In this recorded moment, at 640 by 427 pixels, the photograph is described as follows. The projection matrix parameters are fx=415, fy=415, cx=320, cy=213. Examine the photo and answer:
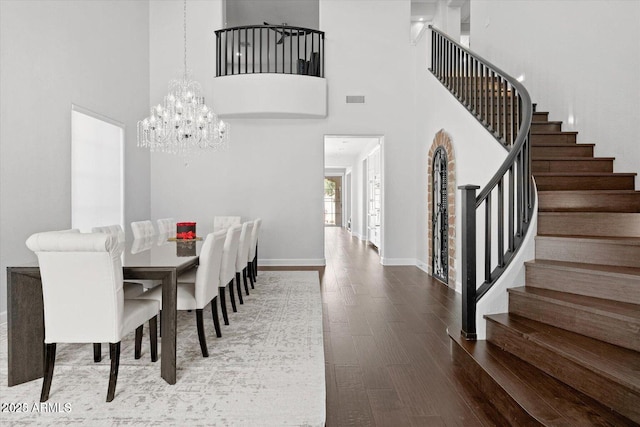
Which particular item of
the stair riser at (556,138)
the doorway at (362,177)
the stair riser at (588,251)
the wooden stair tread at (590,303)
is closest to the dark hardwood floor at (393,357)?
the wooden stair tread at (590,303)

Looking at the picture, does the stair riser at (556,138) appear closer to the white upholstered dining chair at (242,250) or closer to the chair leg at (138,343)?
the white upholstered dining chair at (242,250)

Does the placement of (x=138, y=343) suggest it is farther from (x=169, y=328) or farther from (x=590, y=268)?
(x=590, y=268)

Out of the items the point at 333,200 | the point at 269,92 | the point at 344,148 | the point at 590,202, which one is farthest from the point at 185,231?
the point at 333,200

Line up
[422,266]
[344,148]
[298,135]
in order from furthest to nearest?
[344,148] < [298,135] < [422,266]

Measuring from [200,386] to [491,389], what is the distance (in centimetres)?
172

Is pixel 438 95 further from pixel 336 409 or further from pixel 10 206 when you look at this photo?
pixel 10 206

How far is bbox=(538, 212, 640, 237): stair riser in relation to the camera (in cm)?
310

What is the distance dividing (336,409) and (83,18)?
18.4ft

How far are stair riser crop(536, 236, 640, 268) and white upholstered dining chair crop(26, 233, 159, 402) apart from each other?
292 centimetres

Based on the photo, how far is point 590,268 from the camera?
2.68 m

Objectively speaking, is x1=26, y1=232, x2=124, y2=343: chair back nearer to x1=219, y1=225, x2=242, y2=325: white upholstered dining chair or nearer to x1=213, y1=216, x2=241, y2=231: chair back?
x1=219, y1=225, x2=242, y2=325: white upholstered dining chair

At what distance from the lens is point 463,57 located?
16.2 ft

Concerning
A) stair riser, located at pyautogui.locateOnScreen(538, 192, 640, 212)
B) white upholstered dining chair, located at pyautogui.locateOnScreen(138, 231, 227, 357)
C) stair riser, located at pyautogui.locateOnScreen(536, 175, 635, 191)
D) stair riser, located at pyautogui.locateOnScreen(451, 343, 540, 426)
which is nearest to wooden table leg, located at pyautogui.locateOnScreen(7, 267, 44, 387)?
white upholstered dining chair, located at pyautogui.locateOnScreen(138, 231, 227, 357)

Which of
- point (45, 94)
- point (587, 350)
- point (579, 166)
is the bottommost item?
point (587, 350)
